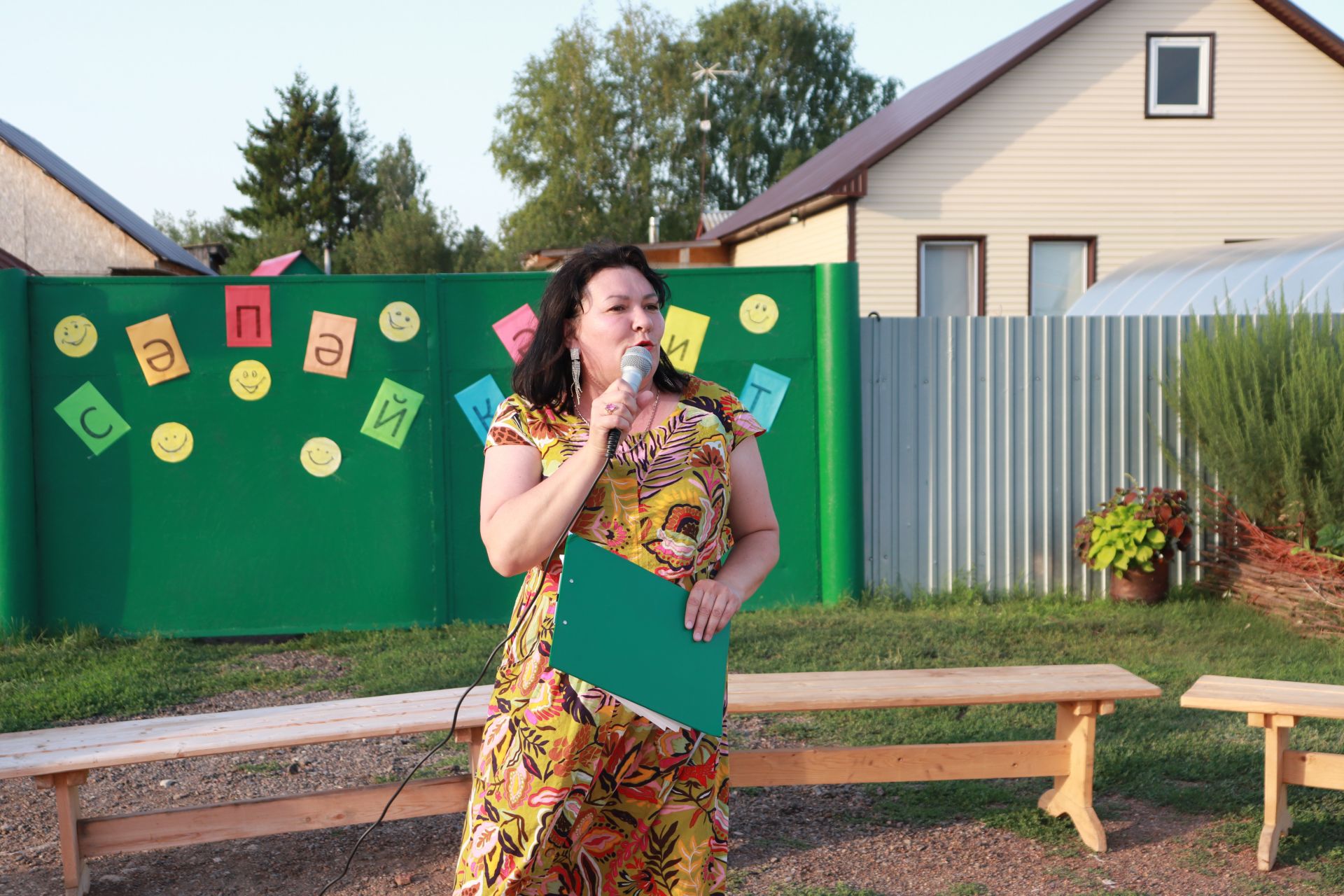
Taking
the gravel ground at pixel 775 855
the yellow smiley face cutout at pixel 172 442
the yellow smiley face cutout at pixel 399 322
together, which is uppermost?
the yellow smiley face cutout at pixel 399 322

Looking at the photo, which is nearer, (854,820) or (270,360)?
(854,820)

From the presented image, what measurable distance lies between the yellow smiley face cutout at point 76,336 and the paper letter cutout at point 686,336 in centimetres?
341

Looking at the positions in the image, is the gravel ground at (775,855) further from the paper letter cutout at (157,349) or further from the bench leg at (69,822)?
the paper letter cutout at (157,349)

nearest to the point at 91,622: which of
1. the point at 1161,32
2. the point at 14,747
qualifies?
the point at 14,747

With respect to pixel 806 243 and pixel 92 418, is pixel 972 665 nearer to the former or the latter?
pixel 92 418

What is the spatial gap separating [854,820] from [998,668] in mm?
792

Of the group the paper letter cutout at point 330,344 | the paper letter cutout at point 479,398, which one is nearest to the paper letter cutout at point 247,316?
the paper letter cutout at point 330,344

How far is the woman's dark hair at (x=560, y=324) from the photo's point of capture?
7.68 feet

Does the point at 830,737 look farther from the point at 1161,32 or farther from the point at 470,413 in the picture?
the point at 1161,32

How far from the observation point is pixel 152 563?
731cm

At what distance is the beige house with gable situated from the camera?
1870cm

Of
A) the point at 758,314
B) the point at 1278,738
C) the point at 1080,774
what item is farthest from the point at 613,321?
the point at 758,314

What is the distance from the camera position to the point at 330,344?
7316mm

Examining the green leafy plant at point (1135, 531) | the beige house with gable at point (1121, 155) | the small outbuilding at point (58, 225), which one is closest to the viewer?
the green leafy plant at point (1135, 531)
